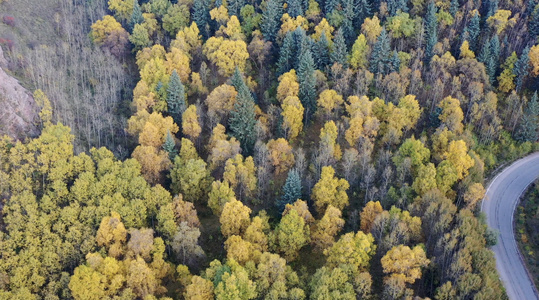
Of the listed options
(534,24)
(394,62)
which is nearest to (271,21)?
(394,62)

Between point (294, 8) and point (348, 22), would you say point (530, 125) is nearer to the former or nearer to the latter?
point (348, 22)

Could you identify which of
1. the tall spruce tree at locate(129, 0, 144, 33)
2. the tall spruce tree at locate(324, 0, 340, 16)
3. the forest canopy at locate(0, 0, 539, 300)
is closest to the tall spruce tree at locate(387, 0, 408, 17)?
the forest canopy at locate(0, 0, 539, 300)

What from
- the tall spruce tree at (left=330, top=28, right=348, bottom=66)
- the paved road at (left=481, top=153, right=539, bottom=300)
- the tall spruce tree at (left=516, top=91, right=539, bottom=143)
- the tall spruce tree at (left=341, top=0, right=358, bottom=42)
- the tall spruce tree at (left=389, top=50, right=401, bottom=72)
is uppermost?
the tall spruce tree at (left=341, top=0, right=358, bottom=42)

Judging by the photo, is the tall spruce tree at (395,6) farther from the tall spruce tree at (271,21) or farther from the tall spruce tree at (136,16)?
the tall spruce tree at (136,16)

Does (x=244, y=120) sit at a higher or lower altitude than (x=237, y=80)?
lower

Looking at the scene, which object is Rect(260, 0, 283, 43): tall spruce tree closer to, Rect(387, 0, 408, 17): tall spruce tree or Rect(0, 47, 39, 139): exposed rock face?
Rect(387, 0, 408, 17): tall spruce tree

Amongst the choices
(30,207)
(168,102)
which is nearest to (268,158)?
(168,102)

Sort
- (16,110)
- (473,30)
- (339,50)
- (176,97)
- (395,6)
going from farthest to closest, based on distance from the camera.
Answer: (395,6) < (473,30) < (339,50) < (176,97) < (16,110)
